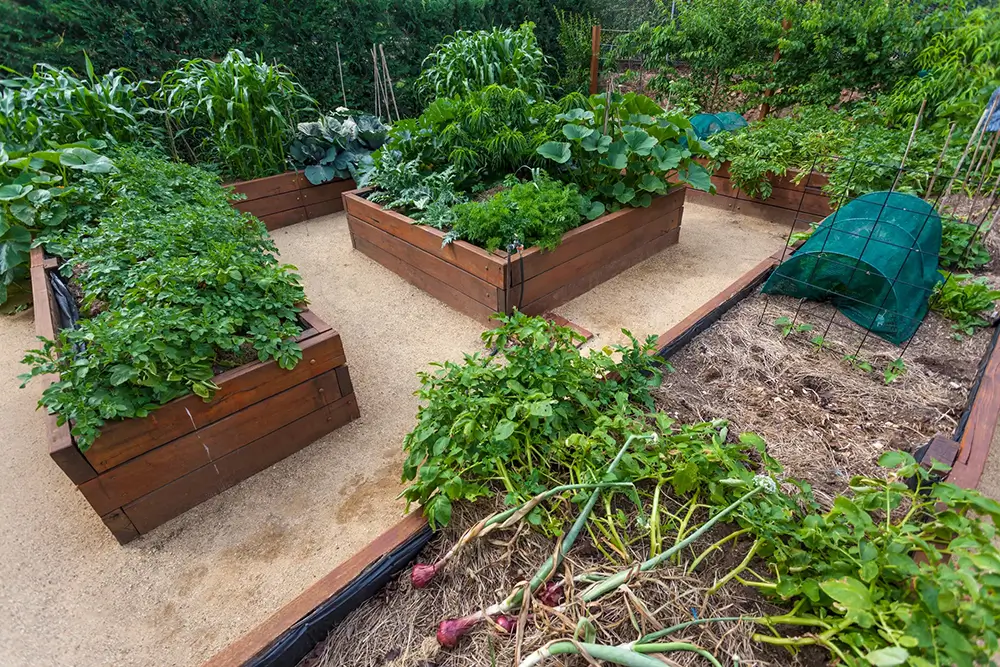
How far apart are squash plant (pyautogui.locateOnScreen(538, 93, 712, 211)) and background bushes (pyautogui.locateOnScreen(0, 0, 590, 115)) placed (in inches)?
139

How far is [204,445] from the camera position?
5.64 ft

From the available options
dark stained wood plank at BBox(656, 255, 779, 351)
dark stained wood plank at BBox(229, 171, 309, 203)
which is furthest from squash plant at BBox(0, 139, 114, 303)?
dark stained wood plank at BBox(656, 255, 779, 351)

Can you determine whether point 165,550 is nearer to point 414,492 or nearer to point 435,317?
point 414,492

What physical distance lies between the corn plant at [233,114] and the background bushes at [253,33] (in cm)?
43

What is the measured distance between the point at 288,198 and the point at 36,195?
1.82 m

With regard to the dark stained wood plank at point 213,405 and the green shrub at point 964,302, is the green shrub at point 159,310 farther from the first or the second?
the green shrub at point 964,302

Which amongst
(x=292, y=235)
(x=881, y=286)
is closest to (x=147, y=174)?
(x=292, y=235)

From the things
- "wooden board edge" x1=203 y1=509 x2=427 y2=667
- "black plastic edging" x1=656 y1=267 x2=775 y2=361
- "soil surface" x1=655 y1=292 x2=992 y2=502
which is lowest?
"soil surface" x1=655 y1=292 x2=992 y2=502

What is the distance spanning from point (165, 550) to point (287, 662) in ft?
2.90

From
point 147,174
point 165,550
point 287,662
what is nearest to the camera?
point 287,662

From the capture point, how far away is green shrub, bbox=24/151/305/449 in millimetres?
1469

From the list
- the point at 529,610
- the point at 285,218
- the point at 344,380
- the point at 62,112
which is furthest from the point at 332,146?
the point at 529,610

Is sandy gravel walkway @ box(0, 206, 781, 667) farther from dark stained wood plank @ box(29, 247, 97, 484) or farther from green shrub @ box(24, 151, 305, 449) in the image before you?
green shrub @ box(24, 151, 305, 449)

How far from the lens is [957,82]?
3777 mm
